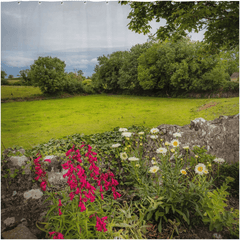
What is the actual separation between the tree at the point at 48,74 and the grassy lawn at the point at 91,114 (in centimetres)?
37

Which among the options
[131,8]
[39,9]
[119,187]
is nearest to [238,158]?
[119,187]

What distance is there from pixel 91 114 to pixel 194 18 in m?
3.63

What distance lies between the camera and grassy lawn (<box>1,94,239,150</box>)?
3557 millimetres

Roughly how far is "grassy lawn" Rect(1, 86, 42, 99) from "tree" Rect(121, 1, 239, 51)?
8.02 feet

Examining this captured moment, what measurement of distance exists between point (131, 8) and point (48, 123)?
142 inches

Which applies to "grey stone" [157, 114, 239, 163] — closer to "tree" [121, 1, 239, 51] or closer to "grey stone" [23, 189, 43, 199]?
"tree" [121, 1, 239, 51]

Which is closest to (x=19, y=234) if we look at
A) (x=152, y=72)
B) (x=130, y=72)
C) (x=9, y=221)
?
(x=9, y=221)

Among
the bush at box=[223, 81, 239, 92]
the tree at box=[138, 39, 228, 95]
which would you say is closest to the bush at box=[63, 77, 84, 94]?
the tree at box=[138, 39, 228, 95]

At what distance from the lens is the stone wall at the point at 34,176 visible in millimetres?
1812

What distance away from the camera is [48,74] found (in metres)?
3.35

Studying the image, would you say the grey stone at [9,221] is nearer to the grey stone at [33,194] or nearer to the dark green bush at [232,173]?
the grey stone at [33,194]

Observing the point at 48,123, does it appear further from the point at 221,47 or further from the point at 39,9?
the point at 221,47

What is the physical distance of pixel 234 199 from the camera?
243cm

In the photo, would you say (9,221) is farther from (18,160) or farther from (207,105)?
(207,105)
